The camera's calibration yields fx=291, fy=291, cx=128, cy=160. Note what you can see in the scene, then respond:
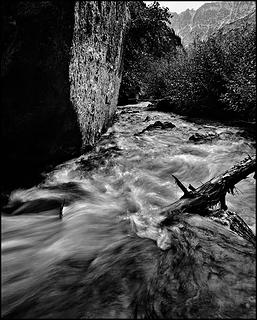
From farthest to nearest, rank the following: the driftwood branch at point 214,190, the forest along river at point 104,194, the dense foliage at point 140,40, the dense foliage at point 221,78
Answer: the dense foliage at point 140,40 → the dense foliage at point 221,78 → the forest along river at point 104,194 → the driftwood branch at point 214,190

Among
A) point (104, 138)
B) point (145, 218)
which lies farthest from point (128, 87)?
point (145, 218)

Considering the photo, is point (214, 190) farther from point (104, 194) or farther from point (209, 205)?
point (104, 194)

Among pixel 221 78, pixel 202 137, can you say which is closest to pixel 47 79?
pixel 202 137

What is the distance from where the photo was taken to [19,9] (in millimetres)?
4312

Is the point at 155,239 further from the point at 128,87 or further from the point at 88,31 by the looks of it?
the point at 128,87

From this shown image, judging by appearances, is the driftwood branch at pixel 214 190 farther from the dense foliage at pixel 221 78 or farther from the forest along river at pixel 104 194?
the dense foliage at pixel 221 78

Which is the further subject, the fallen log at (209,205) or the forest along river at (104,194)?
the forest along river at (104,194)

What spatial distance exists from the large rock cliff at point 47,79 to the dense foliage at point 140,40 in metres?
8.90

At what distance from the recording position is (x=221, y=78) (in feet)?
35.0

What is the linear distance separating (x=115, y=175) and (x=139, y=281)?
3798 mm

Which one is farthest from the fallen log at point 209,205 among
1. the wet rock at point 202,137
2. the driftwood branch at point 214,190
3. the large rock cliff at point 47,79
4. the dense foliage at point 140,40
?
the dense foliage at point 140,40

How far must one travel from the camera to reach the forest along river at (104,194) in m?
3.76

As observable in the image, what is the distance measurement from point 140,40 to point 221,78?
27.6 feet

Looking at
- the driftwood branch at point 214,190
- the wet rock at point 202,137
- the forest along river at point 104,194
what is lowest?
the forest along river at point 104,194
